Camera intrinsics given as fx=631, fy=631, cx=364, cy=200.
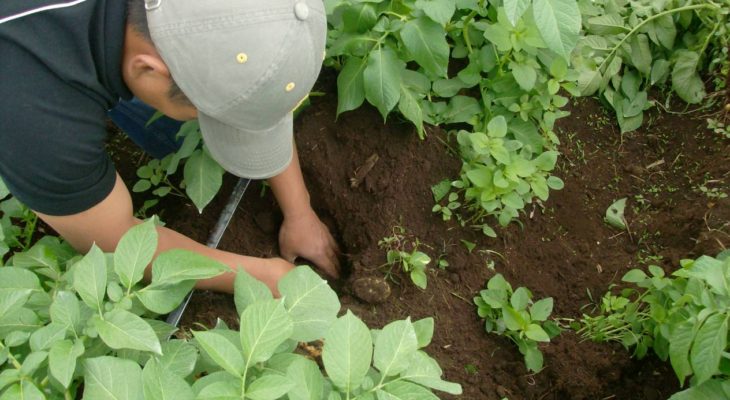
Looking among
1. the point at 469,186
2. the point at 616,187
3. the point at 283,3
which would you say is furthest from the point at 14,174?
the point at 616,187

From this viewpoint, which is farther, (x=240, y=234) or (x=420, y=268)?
(x=240, y=234)

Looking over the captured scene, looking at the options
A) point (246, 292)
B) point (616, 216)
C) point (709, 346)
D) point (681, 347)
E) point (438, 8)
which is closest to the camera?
point (246, 292)

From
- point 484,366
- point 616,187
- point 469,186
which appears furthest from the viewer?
point 616,187

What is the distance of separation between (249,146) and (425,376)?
0.66 meters

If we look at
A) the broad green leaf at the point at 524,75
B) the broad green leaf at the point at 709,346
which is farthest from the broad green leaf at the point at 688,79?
the broad green leaf at the point at 709,346

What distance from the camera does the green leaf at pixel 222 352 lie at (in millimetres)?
832

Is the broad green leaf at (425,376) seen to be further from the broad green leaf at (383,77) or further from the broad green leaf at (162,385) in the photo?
the broad green leaf at (383,77)

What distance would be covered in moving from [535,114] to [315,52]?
35.7 inches

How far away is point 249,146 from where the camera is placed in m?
1.36

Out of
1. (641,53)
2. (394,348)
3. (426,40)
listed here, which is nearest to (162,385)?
(394,348)

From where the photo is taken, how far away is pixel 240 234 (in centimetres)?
183

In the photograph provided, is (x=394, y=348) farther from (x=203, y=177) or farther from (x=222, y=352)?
(x=203, y=177)

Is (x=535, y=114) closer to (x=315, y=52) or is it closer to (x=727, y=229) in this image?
(x=727, y=229)

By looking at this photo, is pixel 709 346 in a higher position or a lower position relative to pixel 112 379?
lower
